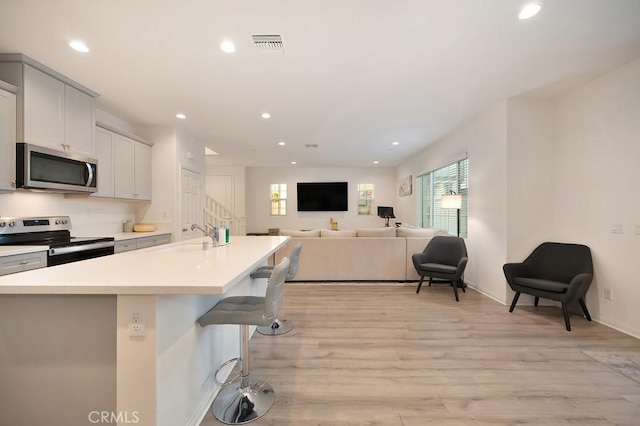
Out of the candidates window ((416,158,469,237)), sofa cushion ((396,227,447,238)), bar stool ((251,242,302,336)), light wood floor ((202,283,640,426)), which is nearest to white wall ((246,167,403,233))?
window ((416,158,469,237))

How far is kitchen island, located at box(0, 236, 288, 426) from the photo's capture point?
1.13m

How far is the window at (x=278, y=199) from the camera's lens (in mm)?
8555

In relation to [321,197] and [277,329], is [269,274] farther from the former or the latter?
[321,197]

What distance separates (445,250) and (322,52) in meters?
3.34

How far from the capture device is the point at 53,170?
2.81m

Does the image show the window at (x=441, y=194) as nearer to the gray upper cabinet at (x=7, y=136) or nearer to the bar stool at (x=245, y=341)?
the bar stool at (x=245, y=341)

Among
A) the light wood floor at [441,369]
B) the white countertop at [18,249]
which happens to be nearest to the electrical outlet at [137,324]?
the light wood floor at [441,369]

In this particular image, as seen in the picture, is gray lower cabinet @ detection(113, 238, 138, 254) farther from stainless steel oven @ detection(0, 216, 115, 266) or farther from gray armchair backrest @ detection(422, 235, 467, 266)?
gray armchair backrest @ detection(422, 235, 467, 266)

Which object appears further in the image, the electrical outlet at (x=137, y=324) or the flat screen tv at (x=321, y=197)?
the flat screen tv at (x=321, y=197)

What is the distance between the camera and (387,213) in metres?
7.81

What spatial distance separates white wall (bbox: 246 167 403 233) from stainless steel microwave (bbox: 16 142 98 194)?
5.27 metres

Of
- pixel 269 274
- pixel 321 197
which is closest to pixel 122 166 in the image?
pixel 269 274

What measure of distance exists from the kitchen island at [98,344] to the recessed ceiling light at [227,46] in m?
1.95

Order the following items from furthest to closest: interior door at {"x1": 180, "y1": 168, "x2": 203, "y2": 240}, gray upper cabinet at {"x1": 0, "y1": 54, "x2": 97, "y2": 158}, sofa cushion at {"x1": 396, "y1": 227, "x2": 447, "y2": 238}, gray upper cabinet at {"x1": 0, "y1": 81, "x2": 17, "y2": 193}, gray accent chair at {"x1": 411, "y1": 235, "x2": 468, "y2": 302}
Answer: interior door at {"x1": 180, "y1": 168, "x2": 203, "y2": 240}, sofa cushion at {"x1": 396, "y1": 227, "x2": 447, "y2": 238}, gray accent chair at {"x1": 411, "y1": 235, "x2": 468, "y2": 302}, gray upper cabinet at {"x1": 0, "y1": 54, "x2": 97, "y2": 158}, gray upper cabinet at {"x1": 0, "y1": 81, "x2": 17, "y2": 193}
